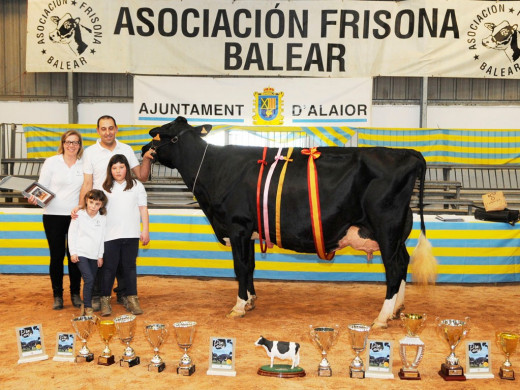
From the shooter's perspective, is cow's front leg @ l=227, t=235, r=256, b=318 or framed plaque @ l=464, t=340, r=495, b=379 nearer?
framed plaque @ l=464, t=340, r=495, b=379

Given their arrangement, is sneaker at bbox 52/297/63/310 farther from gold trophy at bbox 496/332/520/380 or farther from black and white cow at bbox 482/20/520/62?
black and white cow at bbox 482/20/520/62

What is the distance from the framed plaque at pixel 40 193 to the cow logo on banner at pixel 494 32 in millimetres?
8264

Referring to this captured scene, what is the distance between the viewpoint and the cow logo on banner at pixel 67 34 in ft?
35.1

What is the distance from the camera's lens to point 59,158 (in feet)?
16.9

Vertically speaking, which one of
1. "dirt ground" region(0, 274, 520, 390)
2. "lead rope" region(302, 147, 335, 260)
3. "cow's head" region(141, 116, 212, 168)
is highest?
"cow's head" region(141, 116, 212, 168)

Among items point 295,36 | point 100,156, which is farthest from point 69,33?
point 100,156

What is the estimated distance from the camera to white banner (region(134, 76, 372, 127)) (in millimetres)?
10734

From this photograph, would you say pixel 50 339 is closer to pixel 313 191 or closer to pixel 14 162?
pixel 313 191

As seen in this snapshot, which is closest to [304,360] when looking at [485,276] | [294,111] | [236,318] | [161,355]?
[161,355]

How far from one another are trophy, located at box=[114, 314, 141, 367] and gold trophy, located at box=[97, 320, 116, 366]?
6 centimetres

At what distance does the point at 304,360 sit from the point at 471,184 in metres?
8.84

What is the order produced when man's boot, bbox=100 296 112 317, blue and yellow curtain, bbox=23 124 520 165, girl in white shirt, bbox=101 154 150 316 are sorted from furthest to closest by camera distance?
1. blue and yellow curtain, bbox=23 124 520 165
2. man's boot, bbox=100 296 112 317
3. girl in white shirt, bbox=101 154 150 316

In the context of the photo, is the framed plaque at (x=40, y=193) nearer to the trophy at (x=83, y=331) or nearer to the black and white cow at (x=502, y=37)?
the trophy at (x=83, y=331)

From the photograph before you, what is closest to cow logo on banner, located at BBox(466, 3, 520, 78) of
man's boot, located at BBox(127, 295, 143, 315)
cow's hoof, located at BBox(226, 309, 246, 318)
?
cow's hoof, located at BBox(226, 309, 246, 318)
